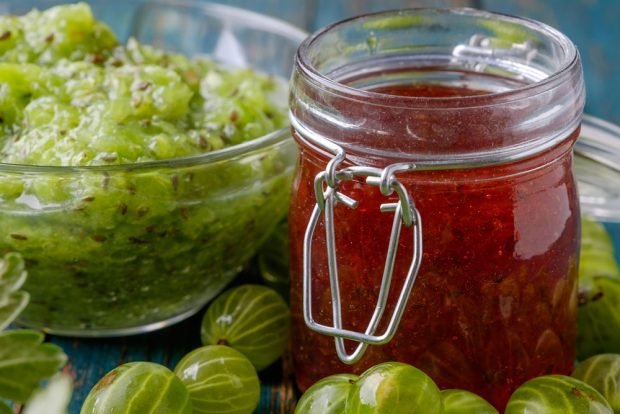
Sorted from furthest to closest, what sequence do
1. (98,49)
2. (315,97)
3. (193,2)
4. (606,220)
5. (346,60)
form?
(193,2) < (606,220) < (98,49) < (346,60) < (315,97)

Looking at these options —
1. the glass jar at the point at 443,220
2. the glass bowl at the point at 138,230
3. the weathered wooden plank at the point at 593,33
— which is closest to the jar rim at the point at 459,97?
the glass jar at the point at 443,220

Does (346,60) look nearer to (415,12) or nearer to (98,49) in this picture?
(415,12)

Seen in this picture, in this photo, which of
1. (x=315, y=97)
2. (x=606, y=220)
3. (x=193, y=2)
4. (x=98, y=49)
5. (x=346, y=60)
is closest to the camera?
(x=315, y=97)

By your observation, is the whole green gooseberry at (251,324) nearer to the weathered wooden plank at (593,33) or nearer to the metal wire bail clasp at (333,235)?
the metal wire bail clasp at (333,235)

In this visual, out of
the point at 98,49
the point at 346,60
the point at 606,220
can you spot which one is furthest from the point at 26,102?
the point at 606,220

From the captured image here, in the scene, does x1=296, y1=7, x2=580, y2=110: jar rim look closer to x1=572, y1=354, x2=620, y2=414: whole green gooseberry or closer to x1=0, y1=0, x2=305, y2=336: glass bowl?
x1=0, y1=0, x2=305, y2=336: glass bowl

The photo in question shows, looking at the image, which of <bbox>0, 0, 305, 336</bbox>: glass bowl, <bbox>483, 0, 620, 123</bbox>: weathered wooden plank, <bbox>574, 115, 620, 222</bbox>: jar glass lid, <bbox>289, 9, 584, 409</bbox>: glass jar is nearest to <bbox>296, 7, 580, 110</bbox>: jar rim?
<bbox>289, 9, 584, 409</bbox>: glass jar
